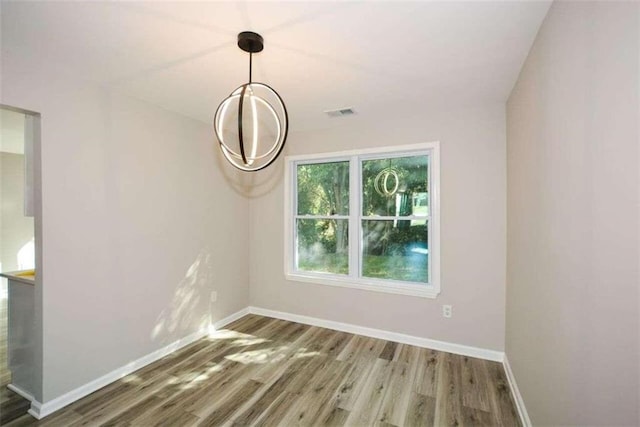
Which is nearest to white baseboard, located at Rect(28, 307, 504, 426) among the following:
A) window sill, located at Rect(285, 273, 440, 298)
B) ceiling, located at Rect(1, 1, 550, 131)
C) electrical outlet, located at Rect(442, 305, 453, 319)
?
electrical outlet, located at Rect(442, 305, 453, 319)

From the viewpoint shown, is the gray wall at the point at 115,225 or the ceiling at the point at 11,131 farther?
the ceiling at the point at 11,131

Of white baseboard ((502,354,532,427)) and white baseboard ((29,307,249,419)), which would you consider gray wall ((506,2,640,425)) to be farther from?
white baseboard ((29,307,249,419))

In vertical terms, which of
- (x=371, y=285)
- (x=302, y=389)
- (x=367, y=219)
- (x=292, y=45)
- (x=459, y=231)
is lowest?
(x=302, y=389)

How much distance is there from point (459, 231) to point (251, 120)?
2.63m

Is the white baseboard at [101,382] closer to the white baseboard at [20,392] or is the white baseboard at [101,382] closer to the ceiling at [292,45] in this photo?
the white baseboard at [20,392]

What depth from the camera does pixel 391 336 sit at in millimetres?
3113

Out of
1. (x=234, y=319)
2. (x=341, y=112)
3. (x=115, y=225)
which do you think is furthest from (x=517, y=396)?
(x=115, y=225)

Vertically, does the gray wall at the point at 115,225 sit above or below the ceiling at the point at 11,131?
below

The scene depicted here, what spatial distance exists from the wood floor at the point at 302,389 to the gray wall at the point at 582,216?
0.53 meters

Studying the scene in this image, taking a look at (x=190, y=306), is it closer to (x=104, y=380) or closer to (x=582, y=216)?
(x=104, y=380)

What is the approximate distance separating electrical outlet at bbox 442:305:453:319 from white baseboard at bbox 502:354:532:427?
1.85 feet

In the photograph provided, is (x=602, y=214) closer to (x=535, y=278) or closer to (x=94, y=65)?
(x=535, y=278)

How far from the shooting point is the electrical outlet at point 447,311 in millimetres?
2861

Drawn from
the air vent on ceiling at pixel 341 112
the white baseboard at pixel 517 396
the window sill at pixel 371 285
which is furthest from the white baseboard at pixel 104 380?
the white baseboard at pixel 517 396
